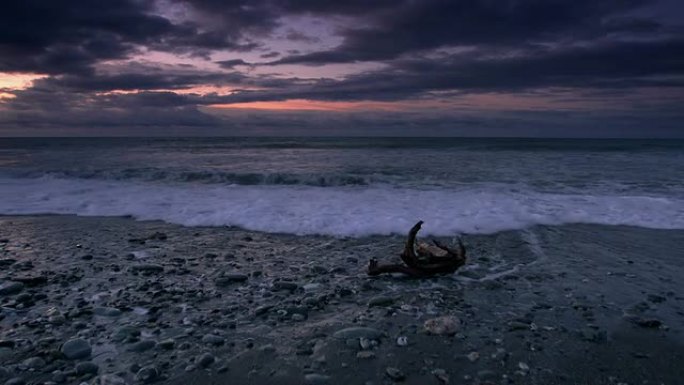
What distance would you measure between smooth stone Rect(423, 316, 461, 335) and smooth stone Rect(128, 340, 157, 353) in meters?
2.47

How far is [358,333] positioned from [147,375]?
69.9 inches

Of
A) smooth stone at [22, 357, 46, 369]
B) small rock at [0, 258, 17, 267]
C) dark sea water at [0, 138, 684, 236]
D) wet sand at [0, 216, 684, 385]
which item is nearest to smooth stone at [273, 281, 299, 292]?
wet sand at [0, 216, 684, 385]

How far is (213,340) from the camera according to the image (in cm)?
375

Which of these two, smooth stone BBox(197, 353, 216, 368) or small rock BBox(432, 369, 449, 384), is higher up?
small rock BBox(432, 369, 449, 384)

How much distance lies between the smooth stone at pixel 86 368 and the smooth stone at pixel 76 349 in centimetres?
18

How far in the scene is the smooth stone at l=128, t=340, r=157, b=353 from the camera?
11.8 feet

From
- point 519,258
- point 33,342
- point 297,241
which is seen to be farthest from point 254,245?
point 519,258

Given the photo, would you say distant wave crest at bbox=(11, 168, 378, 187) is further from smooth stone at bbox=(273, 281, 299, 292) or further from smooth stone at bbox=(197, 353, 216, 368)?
smooth stone at bbox=(197, 353, 216, 368)

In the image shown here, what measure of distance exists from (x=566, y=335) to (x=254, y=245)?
4862 mm

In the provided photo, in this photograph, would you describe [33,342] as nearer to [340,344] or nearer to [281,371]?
[281,371]

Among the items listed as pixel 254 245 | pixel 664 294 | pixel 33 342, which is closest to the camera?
pixel 33 342

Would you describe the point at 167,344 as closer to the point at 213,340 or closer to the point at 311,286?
the point at 213,340

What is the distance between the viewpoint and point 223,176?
17594 millimetres

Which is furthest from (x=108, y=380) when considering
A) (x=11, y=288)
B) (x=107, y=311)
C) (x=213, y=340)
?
(x=11, y=288)
